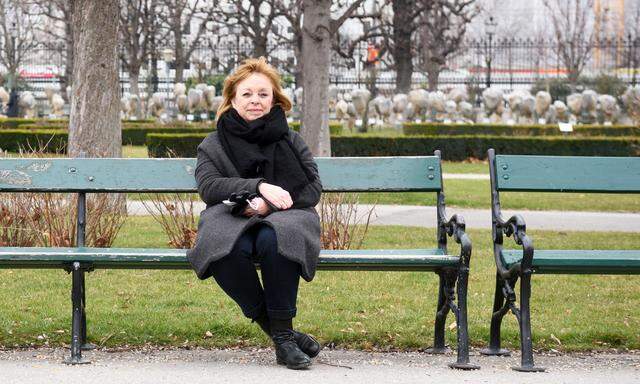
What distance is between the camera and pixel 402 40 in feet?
127

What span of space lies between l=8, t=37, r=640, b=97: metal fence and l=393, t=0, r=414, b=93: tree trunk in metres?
2.08

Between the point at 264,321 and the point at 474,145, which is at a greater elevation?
the point at 474,145

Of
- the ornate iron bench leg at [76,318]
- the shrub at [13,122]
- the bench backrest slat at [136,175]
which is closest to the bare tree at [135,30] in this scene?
the shrub at [13,122]

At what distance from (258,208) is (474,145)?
59.0ft

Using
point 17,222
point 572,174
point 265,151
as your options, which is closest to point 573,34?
point 17,222

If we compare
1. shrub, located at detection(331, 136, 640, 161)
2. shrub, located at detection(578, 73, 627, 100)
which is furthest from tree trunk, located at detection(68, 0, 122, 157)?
shrub, located at detection(578, 73, 627, 100)

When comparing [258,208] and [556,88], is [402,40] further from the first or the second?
[258,208]

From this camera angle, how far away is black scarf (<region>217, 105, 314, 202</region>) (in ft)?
17.9

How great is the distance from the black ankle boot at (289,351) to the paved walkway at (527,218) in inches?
242

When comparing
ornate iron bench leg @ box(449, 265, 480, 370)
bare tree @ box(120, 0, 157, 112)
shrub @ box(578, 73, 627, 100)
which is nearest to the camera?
ornate iron bench leg @ box(449, 265, 480, 370)

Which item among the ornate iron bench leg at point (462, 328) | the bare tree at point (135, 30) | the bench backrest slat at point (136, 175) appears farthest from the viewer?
the bare tree at point (135, 30)

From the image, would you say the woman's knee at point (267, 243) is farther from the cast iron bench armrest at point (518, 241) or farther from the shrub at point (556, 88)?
the shrub at point (556, 88)

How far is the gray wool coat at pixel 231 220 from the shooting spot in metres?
5.11

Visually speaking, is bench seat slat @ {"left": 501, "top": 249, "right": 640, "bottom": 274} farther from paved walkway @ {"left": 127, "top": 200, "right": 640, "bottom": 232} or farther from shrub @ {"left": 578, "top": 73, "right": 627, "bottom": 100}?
shrub @ {"left": 578, "top": 73, "right": 627, "bottom": 100}
